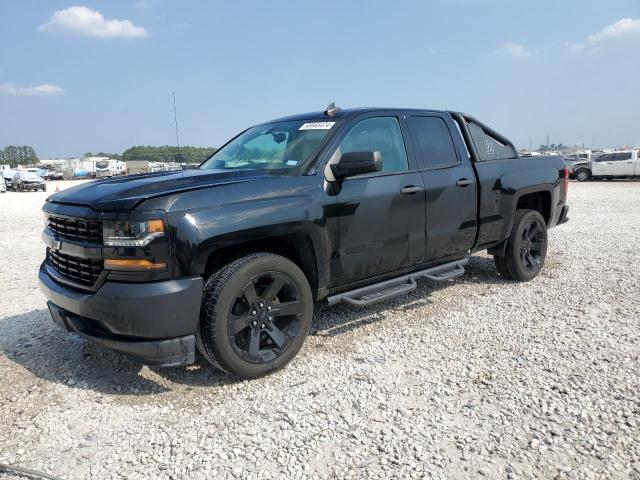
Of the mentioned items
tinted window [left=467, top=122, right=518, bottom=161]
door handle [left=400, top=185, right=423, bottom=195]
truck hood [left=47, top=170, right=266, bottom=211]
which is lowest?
door handle [left=400, top=185, right=423, bottom=195]

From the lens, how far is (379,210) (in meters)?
3.75

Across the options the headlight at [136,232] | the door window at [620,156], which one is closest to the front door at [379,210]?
the headlight at [136,232]

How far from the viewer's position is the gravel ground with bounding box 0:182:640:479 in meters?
2.39

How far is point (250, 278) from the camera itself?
10.0 ft

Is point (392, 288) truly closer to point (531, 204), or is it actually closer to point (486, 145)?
point (486, 145)

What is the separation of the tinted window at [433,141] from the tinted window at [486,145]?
474 mm

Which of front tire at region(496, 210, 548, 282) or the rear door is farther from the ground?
the rear door

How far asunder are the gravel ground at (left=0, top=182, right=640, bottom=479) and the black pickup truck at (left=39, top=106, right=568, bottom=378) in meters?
0.38

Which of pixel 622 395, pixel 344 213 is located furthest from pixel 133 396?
pixel 622 395

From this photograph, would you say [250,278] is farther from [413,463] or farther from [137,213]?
[413,463]

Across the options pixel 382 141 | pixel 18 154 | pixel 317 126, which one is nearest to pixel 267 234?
pixel 317 126

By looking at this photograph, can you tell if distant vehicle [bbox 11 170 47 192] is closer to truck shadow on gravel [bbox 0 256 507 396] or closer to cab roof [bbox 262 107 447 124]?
truck shadow on gravel [bbox 0 256 507 396]

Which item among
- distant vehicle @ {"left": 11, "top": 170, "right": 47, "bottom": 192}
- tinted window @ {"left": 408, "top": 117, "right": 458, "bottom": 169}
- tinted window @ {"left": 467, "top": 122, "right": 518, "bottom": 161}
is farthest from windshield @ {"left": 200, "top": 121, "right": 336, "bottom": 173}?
distant vehicle @ {"left": 11, "top": 170, "right": 47, "bottom": 192}

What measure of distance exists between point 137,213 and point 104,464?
52.3 inches
